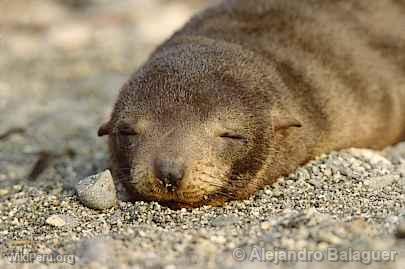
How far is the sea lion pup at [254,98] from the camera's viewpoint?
363 centimetres

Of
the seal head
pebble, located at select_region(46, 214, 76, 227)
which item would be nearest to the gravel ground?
pebble, located at select_region(46, 214, 76, 227)

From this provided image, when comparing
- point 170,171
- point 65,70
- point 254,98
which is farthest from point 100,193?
point 65,70

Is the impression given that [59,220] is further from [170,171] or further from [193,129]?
[193,129]

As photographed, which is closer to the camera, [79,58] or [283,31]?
[283,31]

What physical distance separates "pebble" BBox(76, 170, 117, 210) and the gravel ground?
0.04 metres

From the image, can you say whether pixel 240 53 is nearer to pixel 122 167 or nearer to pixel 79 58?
pixel 122 167

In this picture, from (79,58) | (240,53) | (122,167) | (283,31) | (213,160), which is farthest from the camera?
(79,58)

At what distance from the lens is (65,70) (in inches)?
301

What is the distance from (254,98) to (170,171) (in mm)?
736

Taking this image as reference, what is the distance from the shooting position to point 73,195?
4059 millimetres

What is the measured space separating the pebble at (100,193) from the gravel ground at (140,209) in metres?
0.04

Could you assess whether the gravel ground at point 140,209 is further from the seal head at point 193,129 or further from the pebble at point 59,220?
the seal head at point 193,129

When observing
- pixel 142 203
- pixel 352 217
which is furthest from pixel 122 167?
pixel 352 217

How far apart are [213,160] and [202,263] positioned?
0.88 meters
